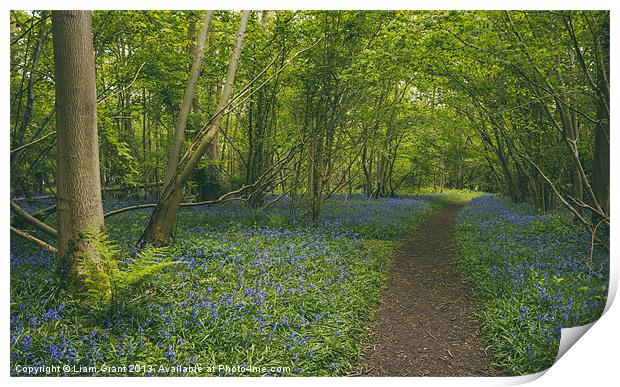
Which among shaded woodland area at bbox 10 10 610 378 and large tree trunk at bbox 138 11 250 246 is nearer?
shaded woodland area at bbox 10 10 610 378

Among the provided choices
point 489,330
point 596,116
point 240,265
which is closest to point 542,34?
point 596,116

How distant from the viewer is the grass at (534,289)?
3639 mm

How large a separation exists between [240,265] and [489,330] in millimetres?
2966

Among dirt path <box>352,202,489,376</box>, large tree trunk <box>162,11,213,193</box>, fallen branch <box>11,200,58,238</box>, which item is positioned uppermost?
large tree trunk <box>162,11,213,193</box>

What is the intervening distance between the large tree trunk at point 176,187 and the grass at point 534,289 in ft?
13.2

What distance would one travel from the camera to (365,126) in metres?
10.5

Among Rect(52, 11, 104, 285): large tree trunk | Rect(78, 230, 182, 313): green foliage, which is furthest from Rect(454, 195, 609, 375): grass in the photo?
Rect(52, 11, 104, 285): large tree trunk

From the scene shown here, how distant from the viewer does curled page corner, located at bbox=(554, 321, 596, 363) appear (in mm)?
3660

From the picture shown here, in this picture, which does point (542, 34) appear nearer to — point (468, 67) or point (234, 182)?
point (468, 67)

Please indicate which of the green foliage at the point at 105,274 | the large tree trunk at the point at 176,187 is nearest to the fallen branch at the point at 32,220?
the green foliage at the point at 105,274

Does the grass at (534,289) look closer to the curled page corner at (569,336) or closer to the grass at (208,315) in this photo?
the curled page corner at (569,336)

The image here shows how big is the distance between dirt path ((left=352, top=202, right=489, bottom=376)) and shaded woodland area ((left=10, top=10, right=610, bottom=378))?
183 cm

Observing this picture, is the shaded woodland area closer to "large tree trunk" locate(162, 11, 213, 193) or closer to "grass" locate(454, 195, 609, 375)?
"large tree trunk" locate(162, 11, 213, 193)
